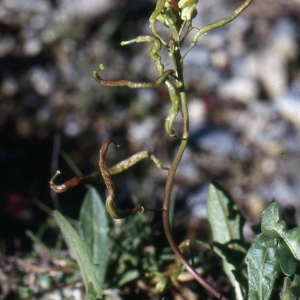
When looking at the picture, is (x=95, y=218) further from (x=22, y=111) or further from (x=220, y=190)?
(x=22, y=111)

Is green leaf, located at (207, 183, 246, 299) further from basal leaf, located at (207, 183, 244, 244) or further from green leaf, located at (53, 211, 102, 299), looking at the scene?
green leaf, located at (53, 211, 102, 299)

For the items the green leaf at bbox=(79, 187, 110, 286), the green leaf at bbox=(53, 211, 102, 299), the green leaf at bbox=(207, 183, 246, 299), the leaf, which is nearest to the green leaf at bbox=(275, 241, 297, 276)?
the leaf

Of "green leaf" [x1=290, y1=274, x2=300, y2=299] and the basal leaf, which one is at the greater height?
the basal leaf

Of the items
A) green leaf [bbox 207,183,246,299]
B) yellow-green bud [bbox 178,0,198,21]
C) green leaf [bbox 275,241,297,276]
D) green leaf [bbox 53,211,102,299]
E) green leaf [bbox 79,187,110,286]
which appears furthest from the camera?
green leaf [bbox 79,187,110,286]

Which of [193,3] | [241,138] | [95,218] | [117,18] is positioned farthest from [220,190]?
[117,18]

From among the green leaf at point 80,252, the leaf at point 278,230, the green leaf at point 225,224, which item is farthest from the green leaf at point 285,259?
the green leaf at point 80,252

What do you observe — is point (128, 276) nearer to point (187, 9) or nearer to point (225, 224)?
point (225, 224)

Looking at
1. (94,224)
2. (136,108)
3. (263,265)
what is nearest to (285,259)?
(263,265)

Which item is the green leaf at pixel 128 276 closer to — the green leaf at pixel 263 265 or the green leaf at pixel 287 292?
the green leaf at pixel 263 265
